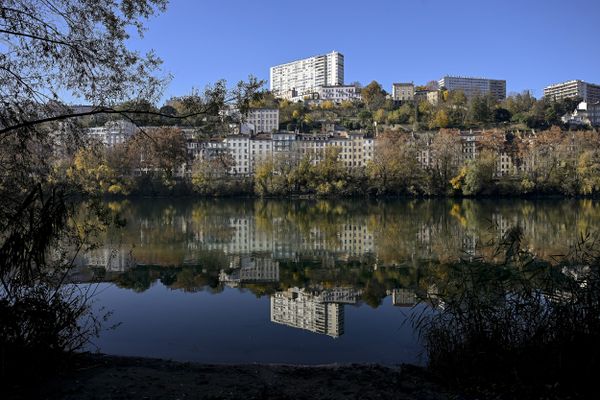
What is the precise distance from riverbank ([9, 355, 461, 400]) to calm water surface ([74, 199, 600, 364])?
1640 mm

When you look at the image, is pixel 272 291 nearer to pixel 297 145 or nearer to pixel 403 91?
pixel 297 145

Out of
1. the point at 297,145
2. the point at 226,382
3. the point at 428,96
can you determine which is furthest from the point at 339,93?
the point at 226,382

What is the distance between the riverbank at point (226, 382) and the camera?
5.67m

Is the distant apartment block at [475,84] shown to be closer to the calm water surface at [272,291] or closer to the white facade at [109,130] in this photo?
the calm water surface at [272,291]

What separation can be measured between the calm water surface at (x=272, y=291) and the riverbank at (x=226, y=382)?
64.6 inches

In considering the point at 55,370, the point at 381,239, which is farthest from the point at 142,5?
the point at 381,239

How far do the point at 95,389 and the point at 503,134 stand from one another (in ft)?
346

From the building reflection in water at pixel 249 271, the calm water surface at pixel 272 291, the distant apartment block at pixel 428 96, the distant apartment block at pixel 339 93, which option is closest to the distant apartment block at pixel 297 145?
the distant apartment block at pixel 428 96

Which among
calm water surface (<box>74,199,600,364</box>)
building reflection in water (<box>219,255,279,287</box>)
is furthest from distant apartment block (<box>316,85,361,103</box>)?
building reflection in water (<box>219,255,279,287</box>)

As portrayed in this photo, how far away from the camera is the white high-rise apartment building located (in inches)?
7062

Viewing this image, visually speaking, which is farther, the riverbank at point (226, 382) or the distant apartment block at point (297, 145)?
the distant apartment block at point (297, 145)

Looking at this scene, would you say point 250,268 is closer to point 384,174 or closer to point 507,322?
point 507,322

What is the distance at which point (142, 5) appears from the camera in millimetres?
6723

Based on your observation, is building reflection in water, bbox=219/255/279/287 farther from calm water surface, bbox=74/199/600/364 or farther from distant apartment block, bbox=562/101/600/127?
distant apartment block, bbox=562/101/600/127
